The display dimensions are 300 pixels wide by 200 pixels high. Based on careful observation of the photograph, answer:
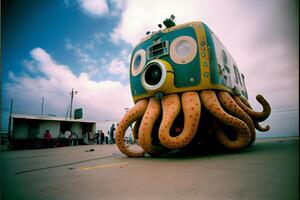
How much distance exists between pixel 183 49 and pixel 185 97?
65.0 inches

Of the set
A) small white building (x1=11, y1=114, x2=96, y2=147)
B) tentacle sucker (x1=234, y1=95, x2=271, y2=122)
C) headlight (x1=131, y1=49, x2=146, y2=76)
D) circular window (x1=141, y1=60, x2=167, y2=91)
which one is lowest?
small white building (x1=11, y1=114, x2=96, y2=147)

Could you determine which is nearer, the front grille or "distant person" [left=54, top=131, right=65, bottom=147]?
the front grille

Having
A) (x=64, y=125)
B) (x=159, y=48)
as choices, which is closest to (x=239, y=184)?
(x=159, y=48)

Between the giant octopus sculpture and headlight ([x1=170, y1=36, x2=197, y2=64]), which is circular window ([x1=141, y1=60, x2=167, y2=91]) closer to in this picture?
the giant octopus sculpture

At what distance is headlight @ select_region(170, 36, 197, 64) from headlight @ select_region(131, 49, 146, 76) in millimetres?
1176

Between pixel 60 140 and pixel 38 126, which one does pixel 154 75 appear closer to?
pixel 60 140

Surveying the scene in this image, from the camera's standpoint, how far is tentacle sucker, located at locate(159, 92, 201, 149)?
170 inches

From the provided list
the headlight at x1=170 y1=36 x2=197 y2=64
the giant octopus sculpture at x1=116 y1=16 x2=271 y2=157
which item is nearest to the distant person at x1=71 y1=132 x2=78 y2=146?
the giant octopus sculpture at x1=116 y1=16 x2=271 y2=157

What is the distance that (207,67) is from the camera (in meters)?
4.95

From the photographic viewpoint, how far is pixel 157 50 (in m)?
5.79

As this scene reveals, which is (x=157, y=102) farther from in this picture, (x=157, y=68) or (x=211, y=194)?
(x=211, y=194)

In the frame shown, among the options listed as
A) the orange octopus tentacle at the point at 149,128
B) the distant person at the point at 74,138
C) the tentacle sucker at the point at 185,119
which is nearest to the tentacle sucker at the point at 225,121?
the tentacle sucker at the point at 185,119

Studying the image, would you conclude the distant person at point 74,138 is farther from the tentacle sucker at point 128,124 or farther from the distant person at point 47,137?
the tentacle sucker at point 128,124

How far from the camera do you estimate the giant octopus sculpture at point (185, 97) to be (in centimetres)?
456
